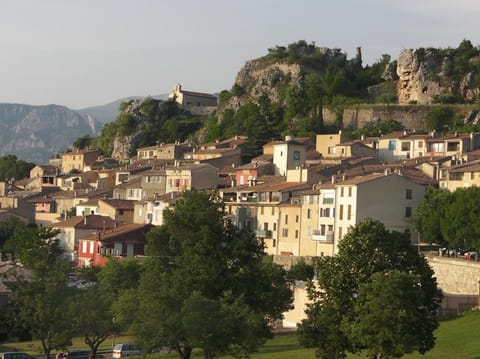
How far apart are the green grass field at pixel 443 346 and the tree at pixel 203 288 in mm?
2175

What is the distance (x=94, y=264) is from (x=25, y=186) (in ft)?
173

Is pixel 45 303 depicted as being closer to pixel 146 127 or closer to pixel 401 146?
pixel 401 146

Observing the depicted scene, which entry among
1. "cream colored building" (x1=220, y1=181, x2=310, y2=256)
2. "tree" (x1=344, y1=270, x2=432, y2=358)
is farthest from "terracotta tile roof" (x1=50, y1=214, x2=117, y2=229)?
"tree" (x1=344, y1=270, x2=432, y2=358)

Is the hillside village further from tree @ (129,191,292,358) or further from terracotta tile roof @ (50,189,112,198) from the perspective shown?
tree @ (129,191,292,358)

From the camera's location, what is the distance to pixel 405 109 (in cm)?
12250

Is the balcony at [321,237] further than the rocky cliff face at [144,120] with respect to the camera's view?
No

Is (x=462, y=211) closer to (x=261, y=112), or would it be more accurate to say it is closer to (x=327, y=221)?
(x=327, y=221)

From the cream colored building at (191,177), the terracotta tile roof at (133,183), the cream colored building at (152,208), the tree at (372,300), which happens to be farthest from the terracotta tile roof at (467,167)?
the tree at (372,300)

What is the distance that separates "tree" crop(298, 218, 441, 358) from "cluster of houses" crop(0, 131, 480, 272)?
2319 centimetres

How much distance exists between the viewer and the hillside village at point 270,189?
257ft

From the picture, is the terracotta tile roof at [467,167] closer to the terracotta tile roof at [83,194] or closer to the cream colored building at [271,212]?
the cream colored building at [271,212]

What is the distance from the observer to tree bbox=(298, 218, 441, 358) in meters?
40.4

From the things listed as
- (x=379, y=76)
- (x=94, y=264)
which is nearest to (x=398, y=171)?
(x=94, y=264)

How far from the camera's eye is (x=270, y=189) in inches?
3447
